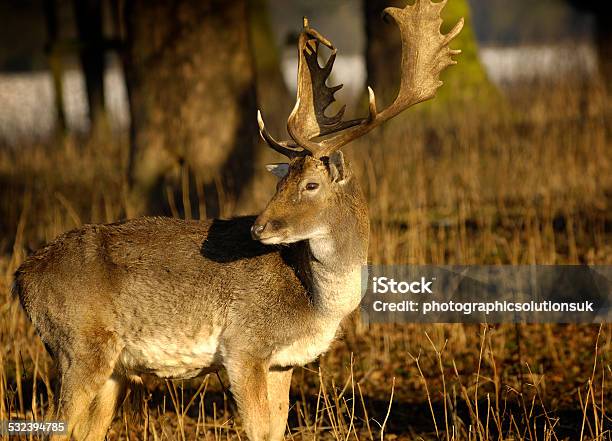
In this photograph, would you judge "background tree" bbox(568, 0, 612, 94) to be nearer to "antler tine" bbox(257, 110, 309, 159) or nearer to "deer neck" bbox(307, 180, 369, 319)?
"antler tine" bbox(257, 110, 309, 159)

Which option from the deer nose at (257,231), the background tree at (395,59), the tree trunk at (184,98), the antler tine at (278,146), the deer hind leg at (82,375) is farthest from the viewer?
the background tree at (395,59)

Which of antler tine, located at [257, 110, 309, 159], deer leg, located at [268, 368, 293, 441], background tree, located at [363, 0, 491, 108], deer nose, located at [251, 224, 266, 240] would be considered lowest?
deer leg, located at [268, 368, 293, 441]

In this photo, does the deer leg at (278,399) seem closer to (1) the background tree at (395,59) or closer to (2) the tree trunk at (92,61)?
(1) the background tree at (395,59)

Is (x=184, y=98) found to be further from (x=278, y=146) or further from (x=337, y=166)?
(x=337, y=166)

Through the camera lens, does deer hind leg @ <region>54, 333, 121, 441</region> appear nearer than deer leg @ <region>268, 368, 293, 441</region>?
Yes

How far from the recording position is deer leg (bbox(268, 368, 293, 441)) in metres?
5.25

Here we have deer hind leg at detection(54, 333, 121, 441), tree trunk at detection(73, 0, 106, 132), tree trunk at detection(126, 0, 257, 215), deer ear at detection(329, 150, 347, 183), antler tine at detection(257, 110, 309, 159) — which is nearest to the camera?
deer hind leg at detection(54, 333, 121, 441)

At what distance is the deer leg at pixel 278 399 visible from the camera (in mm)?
5250

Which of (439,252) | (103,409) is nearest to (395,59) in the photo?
(439,252)

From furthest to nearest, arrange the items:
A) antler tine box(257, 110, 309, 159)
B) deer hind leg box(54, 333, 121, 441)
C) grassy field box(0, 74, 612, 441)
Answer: grassy field box(0, 74, 612, 441), antler tine box(257, 110, 309, 159), deer hind leg box(54, 333, 121, 441)

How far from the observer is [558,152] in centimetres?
1162

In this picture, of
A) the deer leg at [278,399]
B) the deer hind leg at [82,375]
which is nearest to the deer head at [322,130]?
the deer leg at [278,399]

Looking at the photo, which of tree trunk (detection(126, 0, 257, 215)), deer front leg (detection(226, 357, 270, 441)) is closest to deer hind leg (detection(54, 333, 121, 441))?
deer front leg (detection(226, 357, 270, 441))

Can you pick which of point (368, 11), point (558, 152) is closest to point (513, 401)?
point (558, 152)
